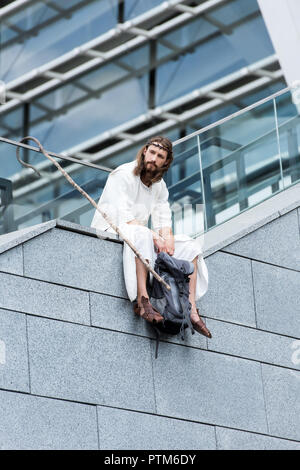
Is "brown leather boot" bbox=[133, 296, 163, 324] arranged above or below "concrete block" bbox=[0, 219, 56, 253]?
below

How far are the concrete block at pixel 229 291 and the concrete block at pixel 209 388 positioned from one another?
432 mm

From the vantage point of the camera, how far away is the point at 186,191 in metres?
11.4

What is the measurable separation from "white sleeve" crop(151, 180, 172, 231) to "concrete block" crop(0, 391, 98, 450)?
76.7 inches

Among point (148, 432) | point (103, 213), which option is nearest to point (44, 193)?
point (103, 213)

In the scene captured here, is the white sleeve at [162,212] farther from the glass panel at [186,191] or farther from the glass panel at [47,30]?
the glass panel at [47,30]

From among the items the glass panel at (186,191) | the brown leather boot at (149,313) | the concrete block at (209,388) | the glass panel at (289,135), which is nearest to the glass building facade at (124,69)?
the glass panel at (289,135)

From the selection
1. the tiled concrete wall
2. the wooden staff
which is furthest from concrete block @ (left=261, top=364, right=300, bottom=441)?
the wooden staff

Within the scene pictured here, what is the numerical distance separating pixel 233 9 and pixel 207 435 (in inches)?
699

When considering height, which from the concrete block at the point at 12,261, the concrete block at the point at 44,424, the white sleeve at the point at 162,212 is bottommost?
the concrete block at the point at 44,424

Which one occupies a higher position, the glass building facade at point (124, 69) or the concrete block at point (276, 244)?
the glass building facade at point (124, 69)

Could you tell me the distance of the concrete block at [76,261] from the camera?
9.16 meters

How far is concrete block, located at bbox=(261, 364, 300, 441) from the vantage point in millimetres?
10266

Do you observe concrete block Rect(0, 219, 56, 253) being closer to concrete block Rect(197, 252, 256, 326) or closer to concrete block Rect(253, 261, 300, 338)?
concrete block Rect(197, 252, 256, 326)

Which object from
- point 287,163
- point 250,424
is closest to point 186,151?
point 287,163
